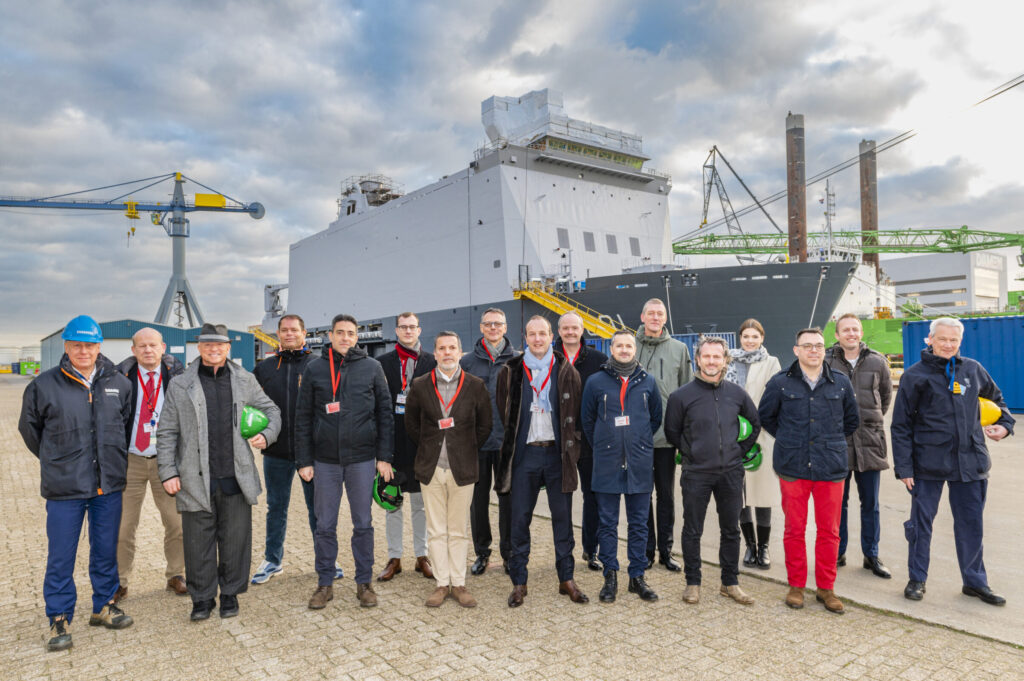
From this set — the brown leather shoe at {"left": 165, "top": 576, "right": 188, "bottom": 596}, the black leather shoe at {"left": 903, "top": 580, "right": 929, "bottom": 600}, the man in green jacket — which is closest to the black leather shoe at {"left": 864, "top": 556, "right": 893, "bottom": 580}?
the black leather shoe at {"left": 903, "top": 580, "right": 929, "bottom": 600}

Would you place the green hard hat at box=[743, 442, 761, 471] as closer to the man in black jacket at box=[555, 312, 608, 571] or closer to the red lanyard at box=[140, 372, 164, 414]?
the man in black jacket at box=[555, 312, 608, 571]

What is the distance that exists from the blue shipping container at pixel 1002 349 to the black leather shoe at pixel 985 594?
11.4 m

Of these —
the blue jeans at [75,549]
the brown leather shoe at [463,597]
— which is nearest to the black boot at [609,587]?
the brown leather shoe at [463,597]

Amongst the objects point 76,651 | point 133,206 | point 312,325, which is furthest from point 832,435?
point 133,206

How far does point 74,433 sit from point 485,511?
267cm

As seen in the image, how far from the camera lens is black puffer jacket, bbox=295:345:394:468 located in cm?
409

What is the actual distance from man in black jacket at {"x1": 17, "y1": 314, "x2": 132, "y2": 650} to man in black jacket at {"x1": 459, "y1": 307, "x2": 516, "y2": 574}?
2227mm

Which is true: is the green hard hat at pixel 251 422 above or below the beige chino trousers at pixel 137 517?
above

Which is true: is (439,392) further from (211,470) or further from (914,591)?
(914,591)

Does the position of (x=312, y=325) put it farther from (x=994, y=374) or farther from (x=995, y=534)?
(x=995, y=534)

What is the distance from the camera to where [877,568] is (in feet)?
14.1

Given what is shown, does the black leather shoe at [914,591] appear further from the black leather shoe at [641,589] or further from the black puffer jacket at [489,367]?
the black puffer jacket at [489,367]

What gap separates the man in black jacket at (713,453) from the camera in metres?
3.94

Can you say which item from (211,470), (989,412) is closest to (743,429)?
(989,412)
